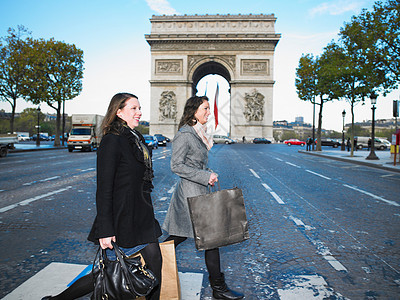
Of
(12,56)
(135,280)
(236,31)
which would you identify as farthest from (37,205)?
(236,31)

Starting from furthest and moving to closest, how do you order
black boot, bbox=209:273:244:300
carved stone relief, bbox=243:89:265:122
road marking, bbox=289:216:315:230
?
1. carved stone relief, bbox=243:89:265:122
2. road marking, bbox=289:216:315:230
3. black boot, bbox=209:273:244:300

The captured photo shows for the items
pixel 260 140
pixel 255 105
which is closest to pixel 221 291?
pixel 255 105

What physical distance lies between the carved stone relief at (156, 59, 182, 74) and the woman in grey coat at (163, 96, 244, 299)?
45.9 meters

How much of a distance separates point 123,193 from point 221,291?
50.5 inches

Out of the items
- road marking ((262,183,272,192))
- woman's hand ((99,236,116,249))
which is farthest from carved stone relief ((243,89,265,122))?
woman's hand ((99,236,116,249))

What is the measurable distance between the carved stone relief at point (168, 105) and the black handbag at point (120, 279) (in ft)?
150

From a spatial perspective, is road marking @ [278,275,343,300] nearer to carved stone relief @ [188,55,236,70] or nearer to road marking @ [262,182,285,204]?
road marking @ [262,182,285,204]

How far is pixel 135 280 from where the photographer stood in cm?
230

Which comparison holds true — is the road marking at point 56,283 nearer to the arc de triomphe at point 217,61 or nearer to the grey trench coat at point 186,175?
the grey trench coat at point 186,175

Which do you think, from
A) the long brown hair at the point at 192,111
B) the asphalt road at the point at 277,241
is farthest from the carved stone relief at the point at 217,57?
the long brown hair at the point at 192,111

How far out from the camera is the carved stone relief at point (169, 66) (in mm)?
48250

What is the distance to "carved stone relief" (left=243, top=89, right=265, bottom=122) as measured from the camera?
155 ft

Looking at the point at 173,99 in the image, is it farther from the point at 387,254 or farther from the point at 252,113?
the point at 387,254

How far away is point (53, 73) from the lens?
33.5 m
